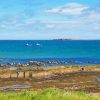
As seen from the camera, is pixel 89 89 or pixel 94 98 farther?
pixel 89 89

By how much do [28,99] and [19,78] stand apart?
2979cm

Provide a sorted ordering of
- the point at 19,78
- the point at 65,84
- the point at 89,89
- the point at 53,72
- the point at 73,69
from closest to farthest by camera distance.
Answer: the point at 89,89, the point at 65,84, the point at 19,78, the point at 53,72, the point at 73,69

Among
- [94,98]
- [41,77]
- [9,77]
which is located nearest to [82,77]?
[41,77]

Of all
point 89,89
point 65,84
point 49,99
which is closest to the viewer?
point 49,99

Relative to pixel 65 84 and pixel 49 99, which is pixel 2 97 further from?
pixel 65 84

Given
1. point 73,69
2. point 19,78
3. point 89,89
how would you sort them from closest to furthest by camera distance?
1. point 89,89
2. point 19,78
3. point 73,69

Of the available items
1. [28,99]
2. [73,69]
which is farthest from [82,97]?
[73,69]

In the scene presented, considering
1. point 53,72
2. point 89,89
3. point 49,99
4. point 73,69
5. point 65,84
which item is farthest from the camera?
point 73,69

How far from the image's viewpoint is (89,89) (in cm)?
3866

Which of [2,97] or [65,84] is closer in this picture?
[2,97]

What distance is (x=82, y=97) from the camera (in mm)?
19656

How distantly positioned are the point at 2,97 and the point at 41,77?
30.9 metres

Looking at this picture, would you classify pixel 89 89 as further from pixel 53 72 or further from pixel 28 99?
pixel 28 99

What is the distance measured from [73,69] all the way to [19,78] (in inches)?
474
